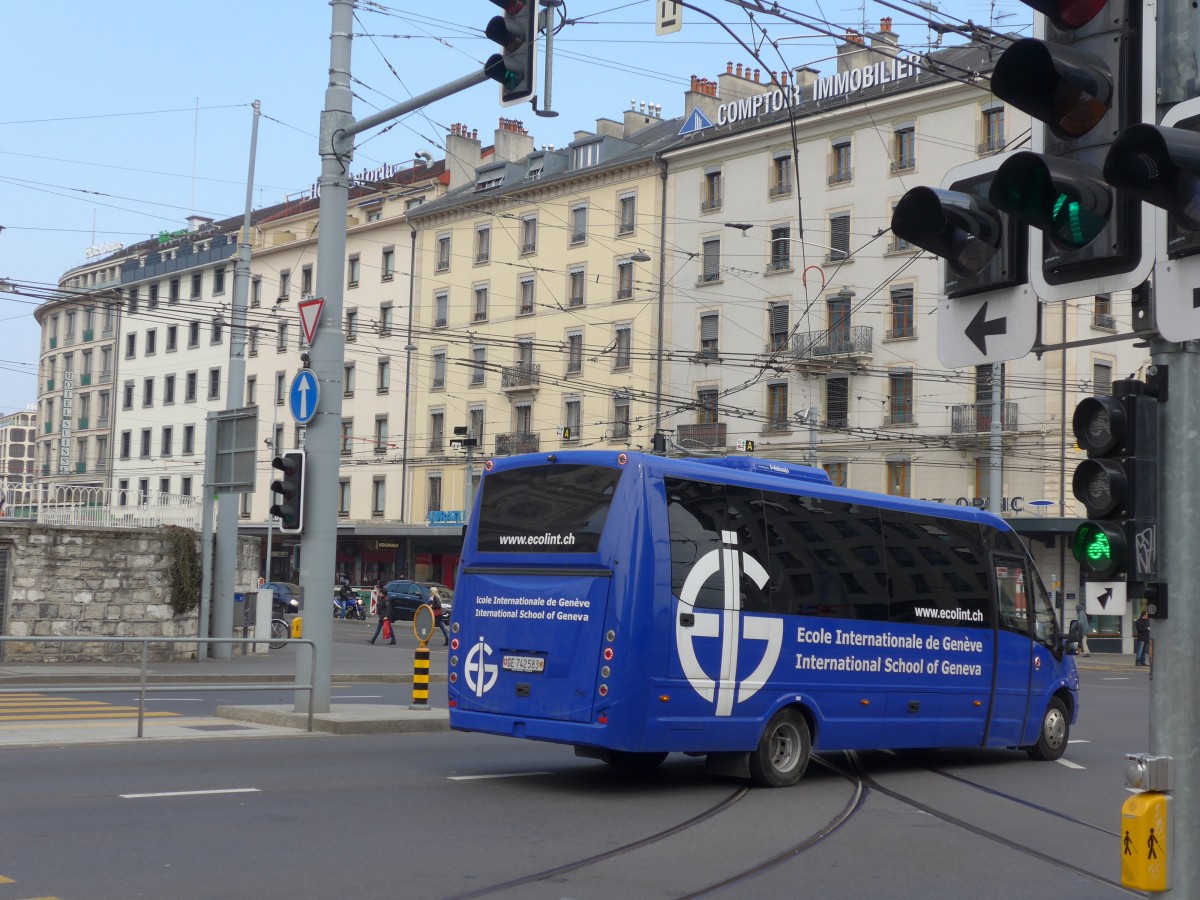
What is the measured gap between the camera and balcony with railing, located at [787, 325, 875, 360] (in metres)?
50.3

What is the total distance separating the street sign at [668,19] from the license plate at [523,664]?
1266 cm

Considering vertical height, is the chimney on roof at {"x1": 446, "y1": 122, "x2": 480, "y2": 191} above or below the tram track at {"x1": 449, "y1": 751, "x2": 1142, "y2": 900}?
above

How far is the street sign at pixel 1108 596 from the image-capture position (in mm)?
5496

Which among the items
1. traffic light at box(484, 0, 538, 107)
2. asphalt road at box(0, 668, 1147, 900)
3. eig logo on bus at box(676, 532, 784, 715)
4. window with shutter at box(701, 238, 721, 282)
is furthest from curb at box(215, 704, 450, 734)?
window with shutter at box(701, 238, 721, 282)

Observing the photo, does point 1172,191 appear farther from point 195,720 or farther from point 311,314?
point 195,720

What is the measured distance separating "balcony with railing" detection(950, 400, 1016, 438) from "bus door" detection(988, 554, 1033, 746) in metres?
31.7

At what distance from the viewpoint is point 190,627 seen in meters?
A: 30.4

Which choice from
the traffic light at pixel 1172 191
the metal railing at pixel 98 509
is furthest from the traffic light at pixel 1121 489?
the metal railing at pixel 98 509

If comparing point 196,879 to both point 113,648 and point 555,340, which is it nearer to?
point 113,648

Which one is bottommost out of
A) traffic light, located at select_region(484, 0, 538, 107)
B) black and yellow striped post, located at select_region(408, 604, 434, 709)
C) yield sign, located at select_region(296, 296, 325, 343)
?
black and yellow striped post, located at select_region(408, 604, 434, 709)

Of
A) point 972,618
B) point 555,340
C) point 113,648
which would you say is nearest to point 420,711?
point 972,618

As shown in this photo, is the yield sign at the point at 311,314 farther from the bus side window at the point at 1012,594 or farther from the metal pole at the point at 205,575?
the metal pole at the point at 205,575

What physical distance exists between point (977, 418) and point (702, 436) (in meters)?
11.3

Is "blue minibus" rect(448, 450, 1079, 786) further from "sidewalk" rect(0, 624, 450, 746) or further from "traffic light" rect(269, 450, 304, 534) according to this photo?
"traffic light" rect(269, 450, 304, 534)
